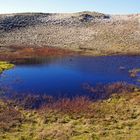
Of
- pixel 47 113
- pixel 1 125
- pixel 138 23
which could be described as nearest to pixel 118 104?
pixel 47 113

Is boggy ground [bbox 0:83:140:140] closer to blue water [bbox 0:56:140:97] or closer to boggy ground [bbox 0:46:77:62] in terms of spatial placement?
blue water [bbox 0:56:140:97]

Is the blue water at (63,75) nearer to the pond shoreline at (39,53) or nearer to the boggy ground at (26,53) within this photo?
the boggy ground at (26,53)

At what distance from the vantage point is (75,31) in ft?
479

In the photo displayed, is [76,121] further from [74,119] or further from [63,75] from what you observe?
[63,75]

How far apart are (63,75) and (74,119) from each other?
27.7m

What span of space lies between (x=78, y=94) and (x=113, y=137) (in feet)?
60.6

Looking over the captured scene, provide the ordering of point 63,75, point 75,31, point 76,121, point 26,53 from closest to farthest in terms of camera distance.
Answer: point 76,121 → point 63,75 → point 26,53 → point 75,31

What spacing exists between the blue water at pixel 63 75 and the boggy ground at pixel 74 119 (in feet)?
22.0

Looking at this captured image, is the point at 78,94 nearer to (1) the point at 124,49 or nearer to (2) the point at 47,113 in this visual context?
(2) the point at 47,113

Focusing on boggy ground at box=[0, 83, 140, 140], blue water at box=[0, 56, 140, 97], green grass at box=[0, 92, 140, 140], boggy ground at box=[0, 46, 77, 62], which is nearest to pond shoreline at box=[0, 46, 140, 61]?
boggy ground at box=[0, 46, 77, 62]

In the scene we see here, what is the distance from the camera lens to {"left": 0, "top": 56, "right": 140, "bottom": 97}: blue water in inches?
2061

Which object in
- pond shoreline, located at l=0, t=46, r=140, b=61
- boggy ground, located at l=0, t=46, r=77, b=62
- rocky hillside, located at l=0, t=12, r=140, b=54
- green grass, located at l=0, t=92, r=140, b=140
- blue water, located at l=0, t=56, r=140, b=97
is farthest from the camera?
rocky hillside, located at l=0, t=12, r=140, b=54

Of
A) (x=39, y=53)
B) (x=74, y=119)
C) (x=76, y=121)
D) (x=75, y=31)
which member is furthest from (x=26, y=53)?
(x=76, y=121)

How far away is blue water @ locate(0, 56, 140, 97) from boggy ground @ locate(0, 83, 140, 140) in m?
6.72
